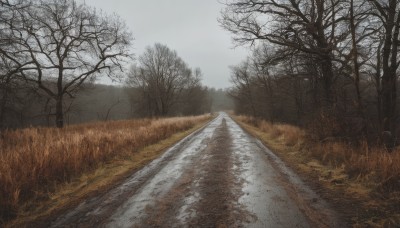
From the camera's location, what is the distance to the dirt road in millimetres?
3936

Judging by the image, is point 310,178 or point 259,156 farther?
point 259,156

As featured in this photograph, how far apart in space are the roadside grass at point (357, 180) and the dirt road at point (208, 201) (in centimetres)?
41

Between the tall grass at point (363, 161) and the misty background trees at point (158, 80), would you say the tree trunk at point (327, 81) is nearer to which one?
the tall grass at point (363, 161)

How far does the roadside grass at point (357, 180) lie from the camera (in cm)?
404

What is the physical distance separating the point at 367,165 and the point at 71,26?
66.7 feet

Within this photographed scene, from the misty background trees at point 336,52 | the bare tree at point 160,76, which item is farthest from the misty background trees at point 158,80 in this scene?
the misty background trees at point 336,52

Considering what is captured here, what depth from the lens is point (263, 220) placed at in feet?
12.8

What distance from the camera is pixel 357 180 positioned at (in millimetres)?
5734

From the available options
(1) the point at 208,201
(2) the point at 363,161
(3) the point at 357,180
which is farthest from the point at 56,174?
(2) the point at 363,161

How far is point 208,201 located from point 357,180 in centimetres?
345

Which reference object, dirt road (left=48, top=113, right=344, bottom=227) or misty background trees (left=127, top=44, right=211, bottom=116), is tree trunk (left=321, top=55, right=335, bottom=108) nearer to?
dirt road (left=48, top=113, right=344, bottom=227)

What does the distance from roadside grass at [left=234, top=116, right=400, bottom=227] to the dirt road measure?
410mm

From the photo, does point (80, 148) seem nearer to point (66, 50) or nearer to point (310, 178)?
point (310, 178)

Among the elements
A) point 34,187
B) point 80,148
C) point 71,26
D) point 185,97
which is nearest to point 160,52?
point 185,97
